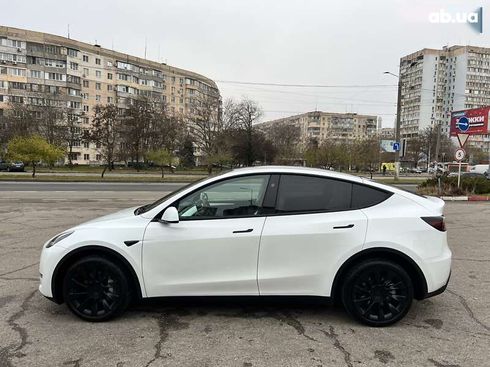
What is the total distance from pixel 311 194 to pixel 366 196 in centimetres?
56

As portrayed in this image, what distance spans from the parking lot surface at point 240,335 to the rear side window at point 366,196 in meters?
1.17

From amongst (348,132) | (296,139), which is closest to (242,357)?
(296,139)

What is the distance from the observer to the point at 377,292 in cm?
377

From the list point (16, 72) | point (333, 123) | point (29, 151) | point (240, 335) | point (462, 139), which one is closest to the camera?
point (240, 335)

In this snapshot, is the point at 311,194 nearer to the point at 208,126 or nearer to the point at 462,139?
the point at 462,139

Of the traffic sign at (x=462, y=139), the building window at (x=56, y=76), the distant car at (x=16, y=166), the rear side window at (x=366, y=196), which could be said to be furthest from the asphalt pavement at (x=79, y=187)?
the building window at (x=56, y=76)

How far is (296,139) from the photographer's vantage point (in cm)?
9062

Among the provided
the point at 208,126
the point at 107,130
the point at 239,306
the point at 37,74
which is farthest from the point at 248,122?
the point at 239,306

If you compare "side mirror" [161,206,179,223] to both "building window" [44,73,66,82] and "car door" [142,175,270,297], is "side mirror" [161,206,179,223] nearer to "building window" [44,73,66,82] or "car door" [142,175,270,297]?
"car door" [142,175,270,297]

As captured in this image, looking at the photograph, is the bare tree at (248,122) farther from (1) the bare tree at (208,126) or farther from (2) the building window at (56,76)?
(2) the building window at (56,76)

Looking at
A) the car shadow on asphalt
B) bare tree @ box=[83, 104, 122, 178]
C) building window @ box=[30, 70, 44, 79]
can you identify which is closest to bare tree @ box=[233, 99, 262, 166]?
bare tree @ box=[83, 104, 122, 178]

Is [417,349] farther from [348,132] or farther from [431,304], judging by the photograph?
[348,132]

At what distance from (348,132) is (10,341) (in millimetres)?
133925

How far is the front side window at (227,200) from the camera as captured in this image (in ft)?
12.6
